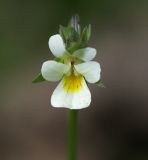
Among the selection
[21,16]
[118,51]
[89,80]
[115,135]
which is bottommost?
[115,135]

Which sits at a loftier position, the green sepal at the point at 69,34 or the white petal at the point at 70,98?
the green sepal at the point at 69,34

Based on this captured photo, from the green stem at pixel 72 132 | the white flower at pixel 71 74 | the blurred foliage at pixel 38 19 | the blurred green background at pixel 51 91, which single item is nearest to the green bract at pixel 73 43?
the white flower at pixel 71 74

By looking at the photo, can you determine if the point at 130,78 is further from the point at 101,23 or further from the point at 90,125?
the point at 101,23

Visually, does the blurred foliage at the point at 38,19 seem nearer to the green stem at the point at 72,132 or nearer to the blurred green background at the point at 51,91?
the blurred green background at the point at 51,91

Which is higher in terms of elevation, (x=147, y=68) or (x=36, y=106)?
(x=147, y=68)

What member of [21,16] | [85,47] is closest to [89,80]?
[85,47]

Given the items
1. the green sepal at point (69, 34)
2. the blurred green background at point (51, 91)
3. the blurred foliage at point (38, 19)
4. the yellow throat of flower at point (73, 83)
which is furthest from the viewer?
the blurred foliage at point (38, 19)

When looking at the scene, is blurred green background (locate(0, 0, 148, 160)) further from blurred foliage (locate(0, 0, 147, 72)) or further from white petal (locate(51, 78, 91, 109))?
white petal (locate(51, 78, 91, 109))
